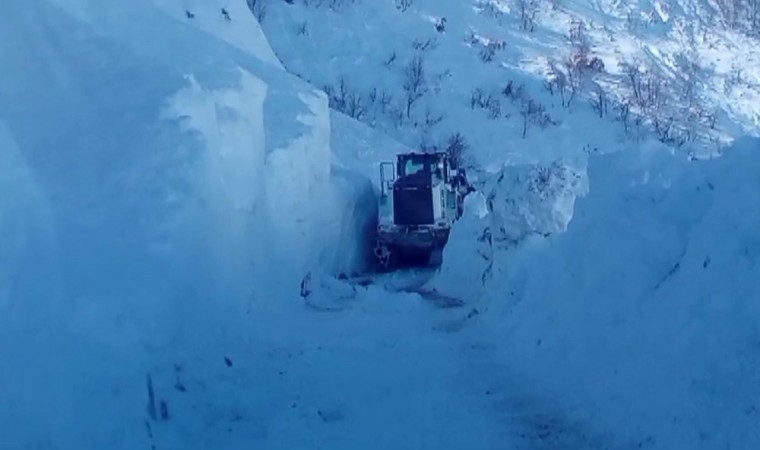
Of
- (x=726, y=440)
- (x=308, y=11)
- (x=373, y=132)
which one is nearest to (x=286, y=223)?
(x=726, y=440)

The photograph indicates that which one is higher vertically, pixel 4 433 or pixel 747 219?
pixel 747 219

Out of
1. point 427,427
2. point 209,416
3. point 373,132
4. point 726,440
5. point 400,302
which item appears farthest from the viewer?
point 373,132

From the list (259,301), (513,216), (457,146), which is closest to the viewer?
(259,301)

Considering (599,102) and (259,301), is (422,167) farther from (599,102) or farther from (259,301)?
(599,102)

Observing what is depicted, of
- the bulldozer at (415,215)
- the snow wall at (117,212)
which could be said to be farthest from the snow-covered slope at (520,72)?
the snow wall at (117,212)

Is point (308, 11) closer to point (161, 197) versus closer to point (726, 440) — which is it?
point (161, 197)

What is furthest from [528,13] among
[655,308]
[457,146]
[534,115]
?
[655,308]

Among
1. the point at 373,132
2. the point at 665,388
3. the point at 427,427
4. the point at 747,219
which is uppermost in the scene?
the point at 747,219

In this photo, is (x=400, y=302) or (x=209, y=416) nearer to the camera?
(x=209, y=416)
